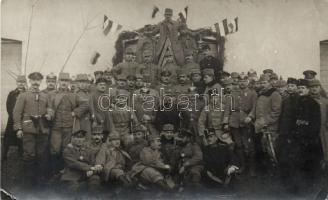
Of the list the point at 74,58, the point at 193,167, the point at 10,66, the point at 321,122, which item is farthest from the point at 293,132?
the point at 10,66

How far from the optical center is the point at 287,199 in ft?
27.5

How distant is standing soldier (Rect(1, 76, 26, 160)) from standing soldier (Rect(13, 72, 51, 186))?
0.06m

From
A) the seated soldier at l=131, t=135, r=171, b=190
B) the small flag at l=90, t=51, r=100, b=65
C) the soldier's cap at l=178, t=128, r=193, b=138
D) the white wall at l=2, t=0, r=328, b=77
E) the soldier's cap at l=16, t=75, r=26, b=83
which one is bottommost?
the seated soldier at l=131, t=135, r=171, b=190

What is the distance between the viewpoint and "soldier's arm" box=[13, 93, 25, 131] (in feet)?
27.4

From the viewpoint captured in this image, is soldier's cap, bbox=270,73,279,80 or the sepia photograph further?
soldier's cap, bbox=270,73,279,80

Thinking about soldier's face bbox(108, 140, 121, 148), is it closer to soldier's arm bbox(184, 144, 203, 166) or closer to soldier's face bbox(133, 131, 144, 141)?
soldier's face bbox(133, 131, 144, 141)

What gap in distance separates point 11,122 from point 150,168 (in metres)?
1.95

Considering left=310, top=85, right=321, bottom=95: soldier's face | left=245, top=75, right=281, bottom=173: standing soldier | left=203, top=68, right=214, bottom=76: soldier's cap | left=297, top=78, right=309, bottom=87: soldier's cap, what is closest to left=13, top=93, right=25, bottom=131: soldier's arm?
left=203, top=68, right=214, bottom=76: soldier's cap

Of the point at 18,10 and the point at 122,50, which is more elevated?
the point at 18,10

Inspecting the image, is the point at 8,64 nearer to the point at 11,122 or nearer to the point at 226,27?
the point at 11,122

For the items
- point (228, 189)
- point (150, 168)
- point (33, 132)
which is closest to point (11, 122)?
point (33, 132)

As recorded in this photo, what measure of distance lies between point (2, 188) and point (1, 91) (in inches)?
50.6

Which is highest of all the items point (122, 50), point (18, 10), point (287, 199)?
point (18, 10)

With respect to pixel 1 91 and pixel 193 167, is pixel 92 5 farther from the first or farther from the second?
pixel 193 167
